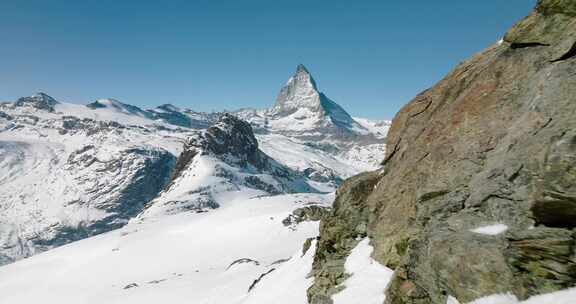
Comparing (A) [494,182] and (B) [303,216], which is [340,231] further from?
(B) [303,216]

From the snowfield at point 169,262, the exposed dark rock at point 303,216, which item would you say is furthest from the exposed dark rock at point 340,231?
the exposed dark rock at point 303,216

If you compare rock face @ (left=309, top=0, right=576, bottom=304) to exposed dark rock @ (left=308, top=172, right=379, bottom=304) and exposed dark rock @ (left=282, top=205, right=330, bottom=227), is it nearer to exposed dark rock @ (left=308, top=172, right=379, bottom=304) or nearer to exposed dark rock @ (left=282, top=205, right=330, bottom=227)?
exposed dark rock @ (left=308, top=172, right=379, bottom=304)

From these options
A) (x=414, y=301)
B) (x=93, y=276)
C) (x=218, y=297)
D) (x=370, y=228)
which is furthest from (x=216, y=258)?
(x=414, y=301)

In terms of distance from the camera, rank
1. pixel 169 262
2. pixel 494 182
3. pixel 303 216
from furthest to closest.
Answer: pixel 303 216, pixel 169 262, pixel 494 182

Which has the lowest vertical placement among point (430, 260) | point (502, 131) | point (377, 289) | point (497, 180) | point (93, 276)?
point (93, 276)

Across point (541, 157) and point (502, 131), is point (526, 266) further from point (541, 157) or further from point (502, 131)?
point (502, 131)

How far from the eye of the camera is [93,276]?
2965 inches

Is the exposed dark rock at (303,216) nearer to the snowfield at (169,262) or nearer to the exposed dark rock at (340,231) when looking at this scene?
the snowfield at (169,262)

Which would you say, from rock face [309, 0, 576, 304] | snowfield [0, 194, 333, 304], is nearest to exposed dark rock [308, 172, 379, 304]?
rock face [309, 0, 576, 304]

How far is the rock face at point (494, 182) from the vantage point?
11.2 m

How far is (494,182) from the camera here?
43.0ft

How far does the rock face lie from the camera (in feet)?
36.9

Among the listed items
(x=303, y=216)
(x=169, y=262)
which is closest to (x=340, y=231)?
(x=169, y=262)

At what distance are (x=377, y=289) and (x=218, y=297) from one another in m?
24.0
